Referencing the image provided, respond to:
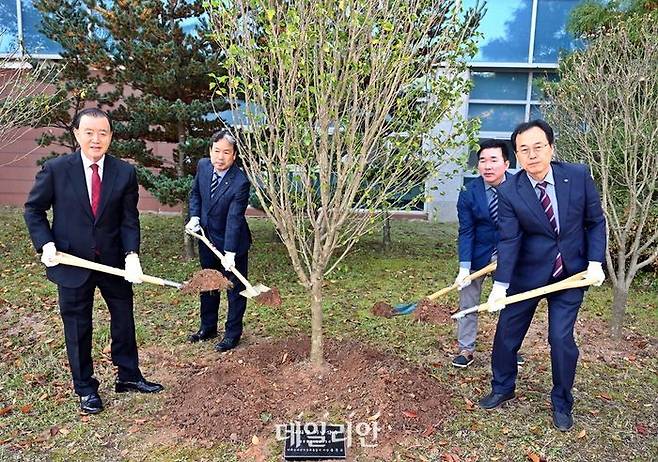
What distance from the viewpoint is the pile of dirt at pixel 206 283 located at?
374 cm

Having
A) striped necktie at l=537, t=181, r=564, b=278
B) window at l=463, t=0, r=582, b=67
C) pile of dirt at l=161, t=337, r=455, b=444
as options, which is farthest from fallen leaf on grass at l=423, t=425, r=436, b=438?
window at l=463, t=0, r=582, b=67

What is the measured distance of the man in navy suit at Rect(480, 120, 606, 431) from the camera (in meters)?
3.09

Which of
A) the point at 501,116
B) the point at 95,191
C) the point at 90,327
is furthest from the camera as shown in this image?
the point at 501,116

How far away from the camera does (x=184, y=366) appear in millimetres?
4109

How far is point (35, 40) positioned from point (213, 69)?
767 cm

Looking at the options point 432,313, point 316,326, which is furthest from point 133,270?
point 432,313

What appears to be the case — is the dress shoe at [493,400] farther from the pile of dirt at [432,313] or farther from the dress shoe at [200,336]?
the dress shoe at [200,336]

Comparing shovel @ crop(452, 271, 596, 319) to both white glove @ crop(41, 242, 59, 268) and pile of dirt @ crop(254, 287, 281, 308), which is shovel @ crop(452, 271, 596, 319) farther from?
white glove @ crop(41, 242, 59, 268)

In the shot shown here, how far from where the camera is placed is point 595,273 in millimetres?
3027

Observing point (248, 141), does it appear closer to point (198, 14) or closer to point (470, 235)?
point (470, 235)

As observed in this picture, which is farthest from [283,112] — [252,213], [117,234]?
[252,213]

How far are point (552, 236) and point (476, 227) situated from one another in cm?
77

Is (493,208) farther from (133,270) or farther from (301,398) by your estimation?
(133,270)

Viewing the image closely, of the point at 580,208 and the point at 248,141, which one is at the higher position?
the point at 248,141
